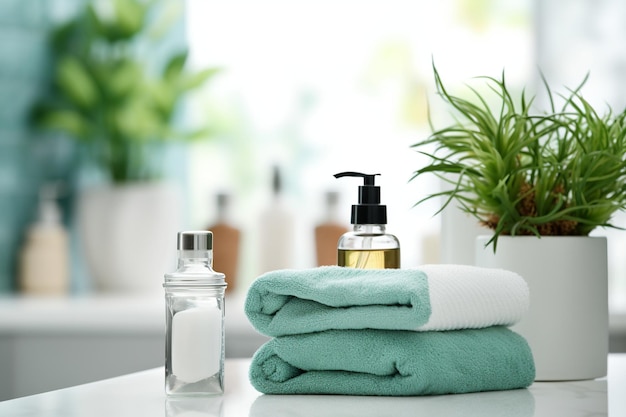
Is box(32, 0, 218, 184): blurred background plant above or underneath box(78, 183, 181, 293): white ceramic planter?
above

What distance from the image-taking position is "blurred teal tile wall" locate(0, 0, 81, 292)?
7.52 feet

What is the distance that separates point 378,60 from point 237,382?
5.71 feet

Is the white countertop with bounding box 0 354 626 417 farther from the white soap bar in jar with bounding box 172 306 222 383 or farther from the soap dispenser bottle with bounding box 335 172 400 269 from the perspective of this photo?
the soap dispenser bottle with bounding box 335 172 400 269

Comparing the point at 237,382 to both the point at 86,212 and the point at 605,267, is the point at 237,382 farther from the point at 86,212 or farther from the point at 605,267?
the point at 86,212

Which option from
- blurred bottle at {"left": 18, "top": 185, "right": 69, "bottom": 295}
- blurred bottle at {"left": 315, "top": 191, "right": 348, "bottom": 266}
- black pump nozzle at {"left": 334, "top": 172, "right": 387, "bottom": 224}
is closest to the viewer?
black pump nozzle at {"left": 334, "top": 172, "right": 387, "bottom": 224}

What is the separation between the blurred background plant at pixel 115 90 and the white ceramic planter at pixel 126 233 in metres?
0.10

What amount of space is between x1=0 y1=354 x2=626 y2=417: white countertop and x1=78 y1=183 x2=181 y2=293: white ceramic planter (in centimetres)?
150

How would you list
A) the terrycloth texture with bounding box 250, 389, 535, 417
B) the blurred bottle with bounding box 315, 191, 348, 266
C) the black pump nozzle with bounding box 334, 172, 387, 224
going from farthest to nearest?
the blurred bottle with bounding box 315, 191, 348, 266, the black pump nozzle with bounding box 334, 172, 387, 224, the terrycloth texture with bounding box 250, 389, 535, 417

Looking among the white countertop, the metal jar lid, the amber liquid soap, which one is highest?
the metal jar lid

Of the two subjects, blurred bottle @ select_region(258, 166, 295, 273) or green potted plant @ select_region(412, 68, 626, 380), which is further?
blurred bottle @ select_region(258, 166, 295, 273)

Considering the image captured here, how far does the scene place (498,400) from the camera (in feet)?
2.40

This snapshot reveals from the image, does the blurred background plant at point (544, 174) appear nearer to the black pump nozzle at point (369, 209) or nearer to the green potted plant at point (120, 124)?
the black pump nozzle at point (369, 209)

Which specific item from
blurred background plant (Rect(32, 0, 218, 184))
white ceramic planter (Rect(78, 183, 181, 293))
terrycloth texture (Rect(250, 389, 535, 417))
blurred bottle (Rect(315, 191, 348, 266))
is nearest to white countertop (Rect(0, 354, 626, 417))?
terrycloth texture (Rect(250, 389, 535, 417))

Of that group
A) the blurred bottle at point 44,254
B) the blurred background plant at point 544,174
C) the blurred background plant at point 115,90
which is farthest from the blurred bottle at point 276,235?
the blurred background plant at point 544,174
